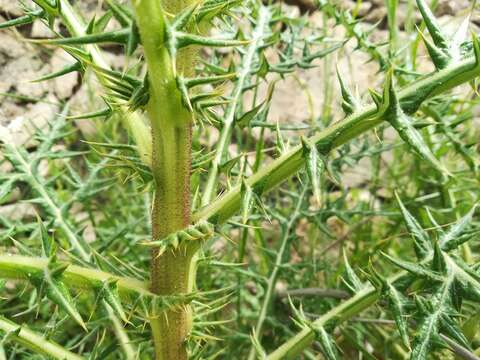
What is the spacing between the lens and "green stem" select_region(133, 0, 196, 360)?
0.59 metres

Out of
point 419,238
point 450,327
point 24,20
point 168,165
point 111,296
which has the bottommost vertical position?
point 450,327

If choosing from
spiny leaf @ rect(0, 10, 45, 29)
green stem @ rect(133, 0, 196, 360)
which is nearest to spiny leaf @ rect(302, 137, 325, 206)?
green stem @ rect(133, 0, 196, 360)

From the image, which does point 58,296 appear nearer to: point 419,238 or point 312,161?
point 312,161

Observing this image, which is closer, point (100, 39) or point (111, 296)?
point (100, 39)

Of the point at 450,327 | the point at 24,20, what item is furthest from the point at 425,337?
the point at 24,20

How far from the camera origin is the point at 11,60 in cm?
170

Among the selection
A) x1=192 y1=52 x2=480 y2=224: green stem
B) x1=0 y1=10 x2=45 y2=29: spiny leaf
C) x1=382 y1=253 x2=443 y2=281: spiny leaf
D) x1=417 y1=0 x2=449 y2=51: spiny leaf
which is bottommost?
x1=382 y1=253 x2=443 y2=281: spiny leaf

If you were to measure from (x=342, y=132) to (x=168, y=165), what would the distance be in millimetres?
205

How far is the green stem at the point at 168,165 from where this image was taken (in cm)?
59

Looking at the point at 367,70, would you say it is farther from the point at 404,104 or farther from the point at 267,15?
the point at 404,104

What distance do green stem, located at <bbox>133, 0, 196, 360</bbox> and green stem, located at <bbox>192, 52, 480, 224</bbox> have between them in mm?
46

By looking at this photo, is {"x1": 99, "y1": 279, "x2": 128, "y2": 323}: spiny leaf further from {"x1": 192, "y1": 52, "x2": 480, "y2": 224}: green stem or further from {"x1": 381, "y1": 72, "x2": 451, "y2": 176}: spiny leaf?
{"x1": 381, "y1": 72, "x2": 451, "y2": 176}: spiny leaf

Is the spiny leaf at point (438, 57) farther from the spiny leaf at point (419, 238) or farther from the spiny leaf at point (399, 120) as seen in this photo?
the spiny leaf at point (419, 238)

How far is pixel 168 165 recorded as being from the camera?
72 centimetres
